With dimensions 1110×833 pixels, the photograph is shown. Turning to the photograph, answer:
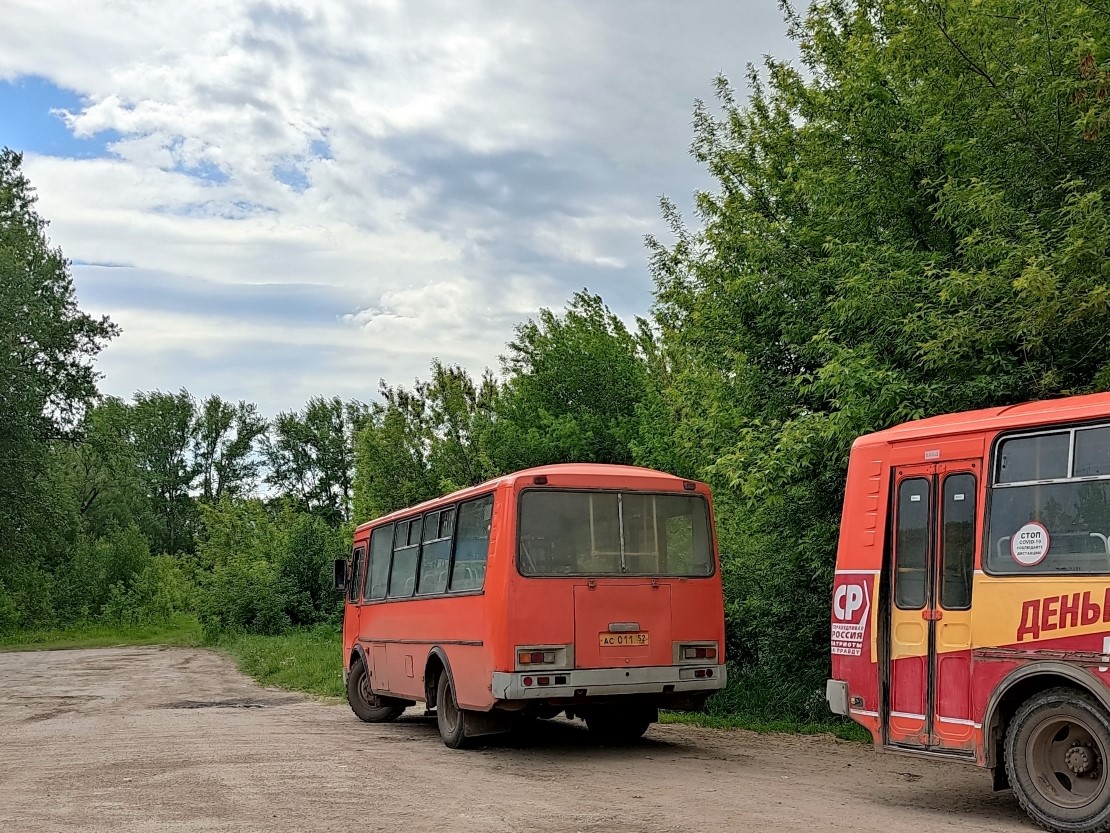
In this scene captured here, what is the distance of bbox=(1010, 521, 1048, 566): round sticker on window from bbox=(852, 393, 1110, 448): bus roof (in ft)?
2.64

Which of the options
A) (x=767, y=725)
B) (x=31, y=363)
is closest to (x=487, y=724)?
(x=767, y=725)

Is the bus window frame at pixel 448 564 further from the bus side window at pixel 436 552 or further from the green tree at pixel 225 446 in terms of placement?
the green tree at pixel 225 446

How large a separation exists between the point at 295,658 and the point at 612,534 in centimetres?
2081

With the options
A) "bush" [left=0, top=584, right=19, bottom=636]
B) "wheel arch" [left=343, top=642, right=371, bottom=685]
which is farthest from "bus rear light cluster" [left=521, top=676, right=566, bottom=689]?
"bush" [left=0, top=584, right=19, bottom=636]

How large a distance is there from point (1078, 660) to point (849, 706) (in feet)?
7.75

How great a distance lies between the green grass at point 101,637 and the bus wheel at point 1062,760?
1700 inches

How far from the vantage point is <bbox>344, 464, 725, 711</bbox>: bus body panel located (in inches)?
462

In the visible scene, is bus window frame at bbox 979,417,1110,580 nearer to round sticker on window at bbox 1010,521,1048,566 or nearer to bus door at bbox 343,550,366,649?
round sticker on window at bbox 1010,521,1048,566

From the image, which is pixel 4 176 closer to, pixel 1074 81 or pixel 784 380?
pixel 784 380

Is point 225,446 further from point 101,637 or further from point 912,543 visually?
point 912,543

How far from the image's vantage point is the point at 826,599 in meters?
16.2

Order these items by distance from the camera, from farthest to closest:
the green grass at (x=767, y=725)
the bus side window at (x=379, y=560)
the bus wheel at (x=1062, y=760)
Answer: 1. the bus side window at (x=379, y=560)
2. the green grass at (x=767, y=725)
3. the bus wheel at (x=1062, y=760)

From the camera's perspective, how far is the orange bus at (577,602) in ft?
38.7

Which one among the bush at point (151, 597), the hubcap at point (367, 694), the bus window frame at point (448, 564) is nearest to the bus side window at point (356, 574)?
the bus window frame at point (448, 564)
